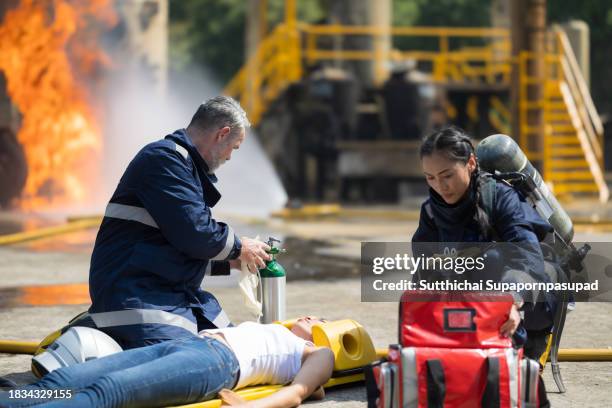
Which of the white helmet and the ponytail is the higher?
the ponytail

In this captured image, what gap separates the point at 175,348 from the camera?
433 centimetres

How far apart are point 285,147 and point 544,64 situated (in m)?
5.23

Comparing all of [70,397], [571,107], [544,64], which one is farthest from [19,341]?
[571,107]

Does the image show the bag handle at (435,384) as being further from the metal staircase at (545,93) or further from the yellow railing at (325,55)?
the yellow railing at (325,55)

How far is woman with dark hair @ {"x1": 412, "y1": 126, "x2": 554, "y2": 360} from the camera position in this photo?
4328 millimetres

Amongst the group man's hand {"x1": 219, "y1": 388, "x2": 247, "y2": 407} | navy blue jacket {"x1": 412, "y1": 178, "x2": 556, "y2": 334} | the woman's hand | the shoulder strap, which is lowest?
man's hand {"x1": 219, "y1": 388, "x2": 247, "y2": 407}

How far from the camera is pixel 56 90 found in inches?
A: 700

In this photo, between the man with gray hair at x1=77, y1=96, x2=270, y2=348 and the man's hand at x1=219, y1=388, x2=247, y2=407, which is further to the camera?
the man with gray hair at x1=77, y1=96, x2=270, y2=348

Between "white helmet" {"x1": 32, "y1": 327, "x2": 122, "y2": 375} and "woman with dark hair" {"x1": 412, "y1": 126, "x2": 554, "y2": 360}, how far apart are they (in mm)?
1365

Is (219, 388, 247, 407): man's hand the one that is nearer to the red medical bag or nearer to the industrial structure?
the red medical bag

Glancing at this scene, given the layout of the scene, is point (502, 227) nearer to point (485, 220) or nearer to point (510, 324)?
point (485, 220)


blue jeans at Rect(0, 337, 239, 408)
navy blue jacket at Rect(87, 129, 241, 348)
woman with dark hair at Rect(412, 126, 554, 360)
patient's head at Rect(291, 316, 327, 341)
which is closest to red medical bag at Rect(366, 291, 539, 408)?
woman with dark hair at Rect(412, 126, 554, 360)

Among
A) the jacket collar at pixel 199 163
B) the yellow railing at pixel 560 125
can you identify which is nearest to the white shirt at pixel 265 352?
the jacket collar at pixel 199 163

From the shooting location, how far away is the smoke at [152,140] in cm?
1956
